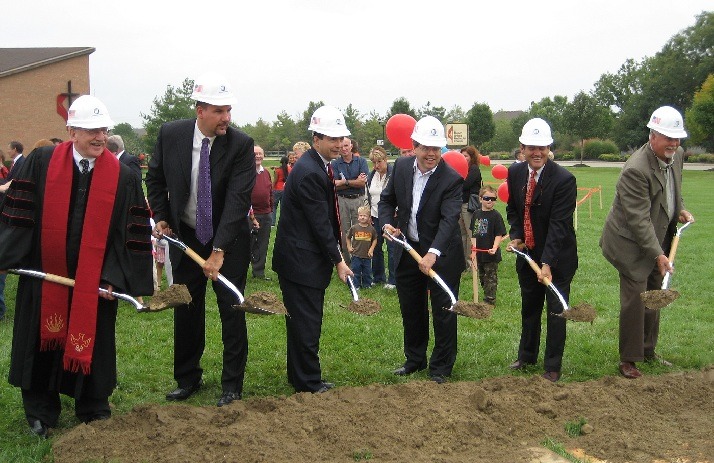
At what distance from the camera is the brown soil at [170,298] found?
548cm

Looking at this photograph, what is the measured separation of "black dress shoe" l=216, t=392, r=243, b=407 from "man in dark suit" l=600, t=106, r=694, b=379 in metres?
3.60

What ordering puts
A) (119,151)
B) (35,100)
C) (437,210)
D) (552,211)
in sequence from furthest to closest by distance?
(35,100)
(119,151)
(552,211)
(437,210)

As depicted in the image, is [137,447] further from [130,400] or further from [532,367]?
[532,367]

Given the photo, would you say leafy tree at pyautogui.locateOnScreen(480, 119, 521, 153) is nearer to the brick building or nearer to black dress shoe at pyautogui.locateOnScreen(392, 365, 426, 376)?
the brick building

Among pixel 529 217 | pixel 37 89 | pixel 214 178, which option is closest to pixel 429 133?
pixel 529 217

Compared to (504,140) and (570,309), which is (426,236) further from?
(504,140)

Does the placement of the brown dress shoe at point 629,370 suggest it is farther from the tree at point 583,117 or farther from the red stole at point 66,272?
the tree at point 583,117

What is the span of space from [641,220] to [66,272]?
16.2 ft

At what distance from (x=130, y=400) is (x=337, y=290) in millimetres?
5168

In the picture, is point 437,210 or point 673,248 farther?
point 673,248

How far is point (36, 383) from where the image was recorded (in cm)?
552

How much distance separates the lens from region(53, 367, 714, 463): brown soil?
4973 millimetres

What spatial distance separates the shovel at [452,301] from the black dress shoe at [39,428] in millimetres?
3197

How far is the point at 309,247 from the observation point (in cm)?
636
